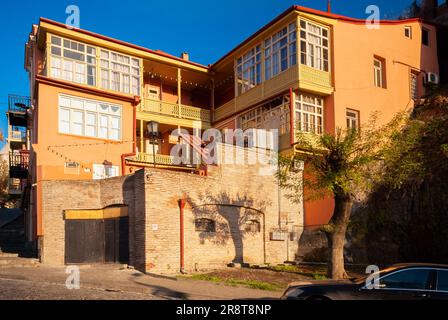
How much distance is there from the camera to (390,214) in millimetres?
20625

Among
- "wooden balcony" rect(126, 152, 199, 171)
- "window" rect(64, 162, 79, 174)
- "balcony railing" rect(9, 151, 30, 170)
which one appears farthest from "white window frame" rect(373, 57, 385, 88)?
"balcony railing" rect(9, 151, 30, 170)

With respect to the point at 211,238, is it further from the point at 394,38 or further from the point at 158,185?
the point at 394,38

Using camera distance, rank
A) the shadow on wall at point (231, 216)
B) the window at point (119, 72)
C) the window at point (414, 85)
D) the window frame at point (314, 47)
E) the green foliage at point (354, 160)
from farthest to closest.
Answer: the window at point (414, 85)
the window at point (119, 72)
the window frame at point (314, 47)
the shadow on wall at point (231, 216)
the green foliage at point (354, 160)

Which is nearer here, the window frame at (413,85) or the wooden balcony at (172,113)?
the wooden balcony at (172,113)

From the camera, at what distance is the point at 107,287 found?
13.9 m

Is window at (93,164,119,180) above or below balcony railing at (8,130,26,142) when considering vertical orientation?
below

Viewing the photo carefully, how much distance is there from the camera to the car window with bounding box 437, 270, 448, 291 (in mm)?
9237

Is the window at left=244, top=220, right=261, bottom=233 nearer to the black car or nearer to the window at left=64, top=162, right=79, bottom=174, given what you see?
the window at left=64, top=162, right=79, bottom=174

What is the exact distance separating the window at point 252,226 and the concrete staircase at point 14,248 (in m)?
8.65

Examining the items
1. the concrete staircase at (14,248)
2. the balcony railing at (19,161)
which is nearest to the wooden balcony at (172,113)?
the concrete staircase at (14,248)

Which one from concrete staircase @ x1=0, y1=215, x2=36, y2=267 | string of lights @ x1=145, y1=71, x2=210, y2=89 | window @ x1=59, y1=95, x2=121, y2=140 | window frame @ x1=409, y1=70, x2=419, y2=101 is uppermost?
string of lights @ x1=145, y1=71, x2=210, y2=89

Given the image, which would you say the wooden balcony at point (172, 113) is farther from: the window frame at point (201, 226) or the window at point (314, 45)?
the window frame at point (201, 226)

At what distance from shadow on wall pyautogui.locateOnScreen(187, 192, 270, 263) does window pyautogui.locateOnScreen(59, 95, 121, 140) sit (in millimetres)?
7650

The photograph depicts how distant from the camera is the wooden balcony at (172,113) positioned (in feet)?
91.5
